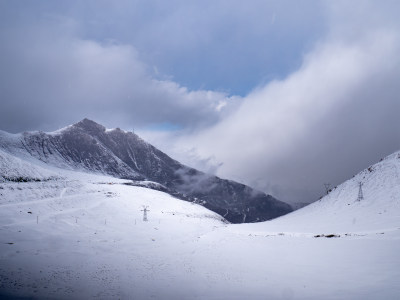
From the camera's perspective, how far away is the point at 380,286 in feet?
44.8

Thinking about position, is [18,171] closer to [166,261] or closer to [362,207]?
[166,261]

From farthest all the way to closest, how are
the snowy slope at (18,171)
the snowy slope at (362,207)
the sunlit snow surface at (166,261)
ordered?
the snowy slope at (18,171) → the snowy slope at (362,207) → the sunlit snow surface at (166,261)

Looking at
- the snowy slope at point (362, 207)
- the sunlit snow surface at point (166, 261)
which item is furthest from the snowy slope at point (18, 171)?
the snowy slope at point (362, 207)

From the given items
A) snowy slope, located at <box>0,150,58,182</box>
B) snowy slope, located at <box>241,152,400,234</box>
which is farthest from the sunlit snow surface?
snowy slope, located at <box>0,150,58,182</box>

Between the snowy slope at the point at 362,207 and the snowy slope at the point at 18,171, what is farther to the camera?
the snowy slope at the point at 18,171

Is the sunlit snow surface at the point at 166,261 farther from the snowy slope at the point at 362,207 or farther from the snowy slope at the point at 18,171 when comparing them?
the snowy slope at the point at 18,171

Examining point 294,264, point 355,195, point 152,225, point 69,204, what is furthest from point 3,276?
point 355,195

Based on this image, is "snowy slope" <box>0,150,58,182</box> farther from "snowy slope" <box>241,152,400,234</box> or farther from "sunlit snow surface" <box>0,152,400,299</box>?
"snowy slope" <box>241,152,400,234</box>

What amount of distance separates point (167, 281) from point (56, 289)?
6.26 m

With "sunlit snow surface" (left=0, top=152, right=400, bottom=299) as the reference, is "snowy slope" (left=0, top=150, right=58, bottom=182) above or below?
above

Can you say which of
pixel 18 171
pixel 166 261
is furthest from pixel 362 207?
pixel 18 171

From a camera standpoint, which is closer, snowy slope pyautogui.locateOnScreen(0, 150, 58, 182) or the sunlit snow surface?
the sunlit snow surface

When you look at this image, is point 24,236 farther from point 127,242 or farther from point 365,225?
point 365,225

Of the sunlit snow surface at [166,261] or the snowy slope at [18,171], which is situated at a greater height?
the snowy slope at [18,171]
